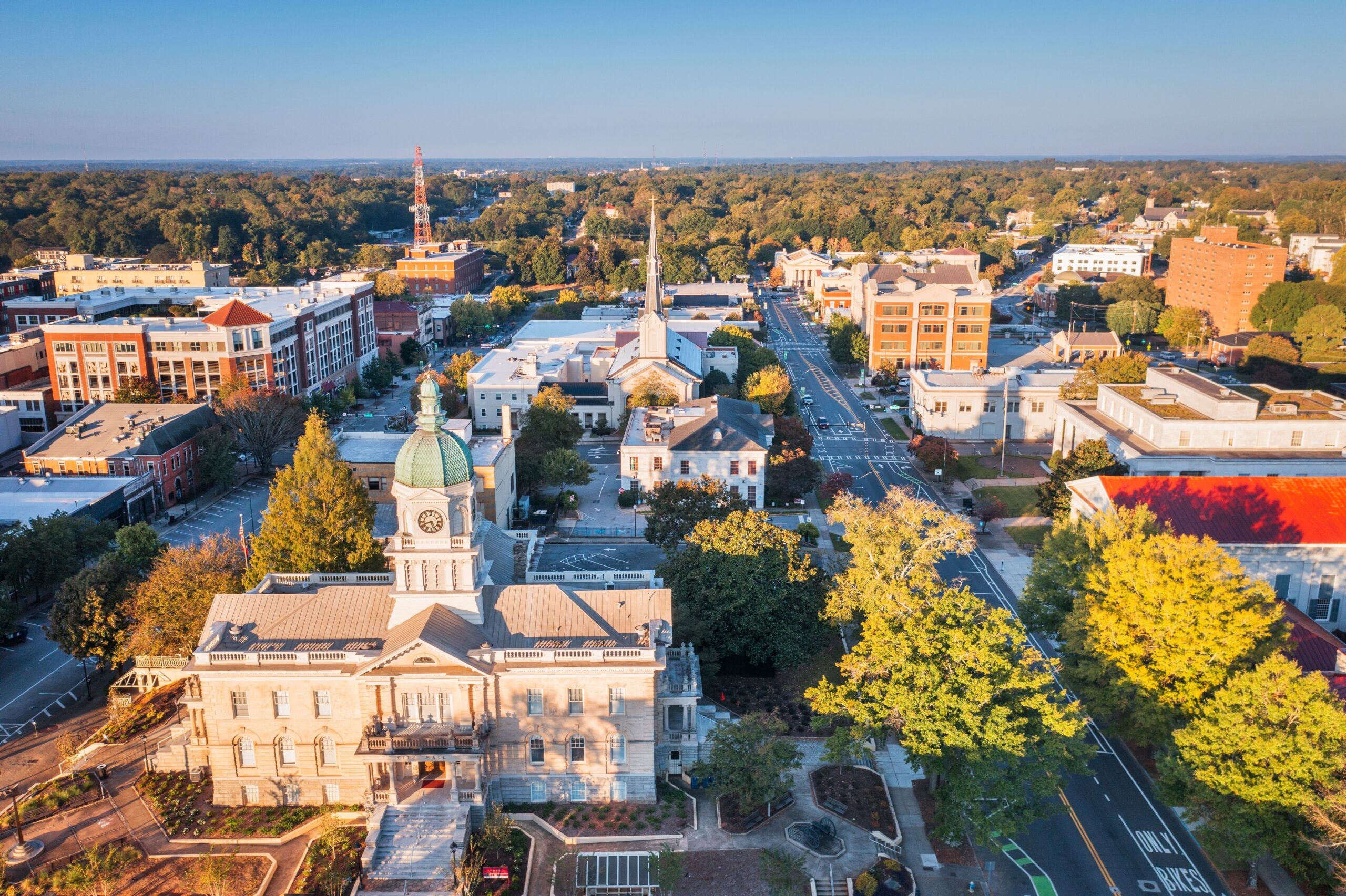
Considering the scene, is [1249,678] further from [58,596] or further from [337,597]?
[58,596]

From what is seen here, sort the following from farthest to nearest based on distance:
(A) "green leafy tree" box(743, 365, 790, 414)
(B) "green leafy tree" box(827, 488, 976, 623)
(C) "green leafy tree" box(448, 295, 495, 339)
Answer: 1. (C) "green leafy tree" box(448, 295, 495, 339)
2. (A) "green leafy tree" box(743, 365, 790, 414)
3. (B) "green leafy tree" box(827, 488, 976, 623)

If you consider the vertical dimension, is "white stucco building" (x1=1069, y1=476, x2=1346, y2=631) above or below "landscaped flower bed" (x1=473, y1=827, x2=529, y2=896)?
above

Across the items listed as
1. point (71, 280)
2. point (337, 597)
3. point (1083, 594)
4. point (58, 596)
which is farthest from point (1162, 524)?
point (71, 280)

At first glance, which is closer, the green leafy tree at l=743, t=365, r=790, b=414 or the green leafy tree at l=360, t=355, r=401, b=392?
the green leafy tree at l=743, t=365, r=790, b=414

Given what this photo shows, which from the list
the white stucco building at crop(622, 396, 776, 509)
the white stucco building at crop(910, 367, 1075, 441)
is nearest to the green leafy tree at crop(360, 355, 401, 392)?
the white stucco building at crop(622, 396, 776, 509)

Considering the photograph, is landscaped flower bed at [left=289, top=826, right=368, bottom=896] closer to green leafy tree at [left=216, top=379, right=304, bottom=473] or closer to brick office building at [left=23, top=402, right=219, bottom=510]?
brick office building at [left=23, top=402, right=219, bottom=510]

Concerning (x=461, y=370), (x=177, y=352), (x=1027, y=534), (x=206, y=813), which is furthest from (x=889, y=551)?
(x=177, y=352)

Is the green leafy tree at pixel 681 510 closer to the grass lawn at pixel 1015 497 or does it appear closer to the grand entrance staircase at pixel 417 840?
the grand entrance staircase at pixel 417 840

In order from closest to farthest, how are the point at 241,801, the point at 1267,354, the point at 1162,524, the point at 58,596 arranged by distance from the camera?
the point at 241,801 < the point at 58,596 < the point at 1162,524 < the point at 1267,354
